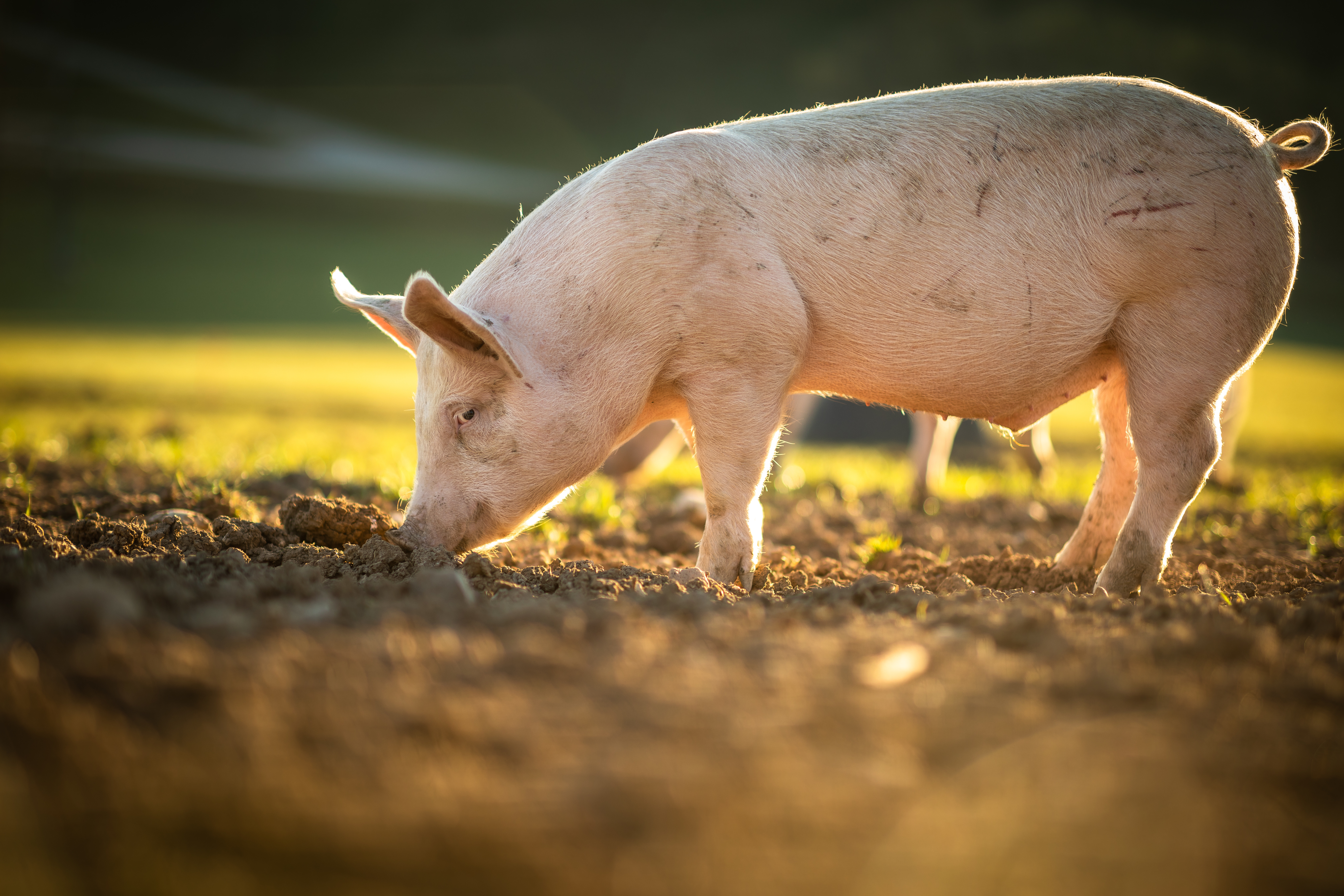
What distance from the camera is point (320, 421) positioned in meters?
12.4

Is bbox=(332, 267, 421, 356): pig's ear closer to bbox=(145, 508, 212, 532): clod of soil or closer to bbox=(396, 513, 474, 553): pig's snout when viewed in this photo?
bbox=(396, 513, 474, 553): pig's snout

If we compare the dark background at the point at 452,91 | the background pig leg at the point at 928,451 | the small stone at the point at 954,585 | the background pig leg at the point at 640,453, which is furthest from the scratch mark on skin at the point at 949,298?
the dark background at the point at 452,91

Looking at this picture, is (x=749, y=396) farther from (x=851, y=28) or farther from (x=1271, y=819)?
(x=851, y=28)

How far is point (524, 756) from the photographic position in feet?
5.89

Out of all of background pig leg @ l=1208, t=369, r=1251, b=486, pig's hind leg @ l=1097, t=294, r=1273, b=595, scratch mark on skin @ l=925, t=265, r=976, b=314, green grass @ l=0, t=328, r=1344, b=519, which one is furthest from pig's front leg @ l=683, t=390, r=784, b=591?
background pig leg @ l=1208, t=369, r=1251, b=486

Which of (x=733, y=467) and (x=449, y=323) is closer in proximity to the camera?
(x=449, y=323)

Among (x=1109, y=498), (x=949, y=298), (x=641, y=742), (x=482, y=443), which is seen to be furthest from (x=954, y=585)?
(x=641, y=742)

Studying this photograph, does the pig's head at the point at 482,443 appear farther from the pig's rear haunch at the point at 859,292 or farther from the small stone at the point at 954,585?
the small stone at the point at 954,585

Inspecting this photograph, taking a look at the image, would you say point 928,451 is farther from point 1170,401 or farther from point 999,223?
point 999,223

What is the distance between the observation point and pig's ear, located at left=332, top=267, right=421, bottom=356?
153 inches

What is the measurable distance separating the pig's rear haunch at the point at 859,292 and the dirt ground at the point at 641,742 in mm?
848

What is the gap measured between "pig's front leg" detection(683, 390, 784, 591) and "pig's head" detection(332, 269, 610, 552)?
1.33 ft

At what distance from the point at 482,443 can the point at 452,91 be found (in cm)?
5158

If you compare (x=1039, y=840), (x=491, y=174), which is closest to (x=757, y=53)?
(x=491, y=174)
